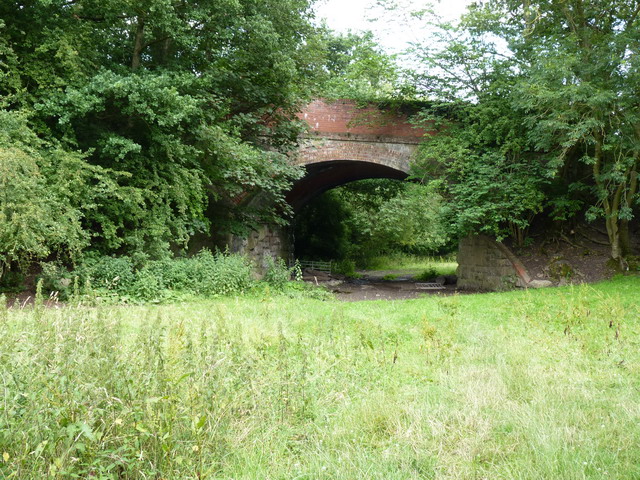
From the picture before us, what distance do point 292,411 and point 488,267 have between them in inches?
486

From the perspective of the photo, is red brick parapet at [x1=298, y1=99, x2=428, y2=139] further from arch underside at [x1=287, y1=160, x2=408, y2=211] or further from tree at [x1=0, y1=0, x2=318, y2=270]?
tree at [x1=0, y1=0, x2=318, y2=270]

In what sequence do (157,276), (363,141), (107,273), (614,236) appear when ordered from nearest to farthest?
1. (107,273)
2. (157,276)
3. (614,236)
4. (363,141)

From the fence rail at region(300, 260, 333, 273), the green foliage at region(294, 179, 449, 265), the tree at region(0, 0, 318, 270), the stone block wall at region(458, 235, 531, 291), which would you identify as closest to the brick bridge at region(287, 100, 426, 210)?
the tree at region(0, 0, 318, 270)

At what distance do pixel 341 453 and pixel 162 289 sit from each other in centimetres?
729

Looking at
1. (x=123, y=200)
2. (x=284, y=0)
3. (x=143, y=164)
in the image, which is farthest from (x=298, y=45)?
(x=123, y=200)

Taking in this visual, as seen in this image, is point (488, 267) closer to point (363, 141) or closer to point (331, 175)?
point (363, 141)

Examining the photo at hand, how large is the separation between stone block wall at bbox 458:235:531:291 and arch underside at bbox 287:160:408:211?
2.99 meters

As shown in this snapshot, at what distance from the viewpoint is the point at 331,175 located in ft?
60.9

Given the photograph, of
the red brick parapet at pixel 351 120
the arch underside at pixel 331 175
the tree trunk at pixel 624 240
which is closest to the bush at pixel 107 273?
the arch underside at pixel 331 175

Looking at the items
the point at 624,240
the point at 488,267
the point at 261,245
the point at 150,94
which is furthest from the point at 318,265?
the point at 150,94

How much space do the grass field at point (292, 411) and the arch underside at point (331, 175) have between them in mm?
11622

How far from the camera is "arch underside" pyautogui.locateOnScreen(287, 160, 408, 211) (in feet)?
51.8

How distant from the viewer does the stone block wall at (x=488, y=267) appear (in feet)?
43.7

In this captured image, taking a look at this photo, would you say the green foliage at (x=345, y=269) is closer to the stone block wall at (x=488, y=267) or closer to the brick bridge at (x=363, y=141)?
the stone block wall at (x=488, y=267)
